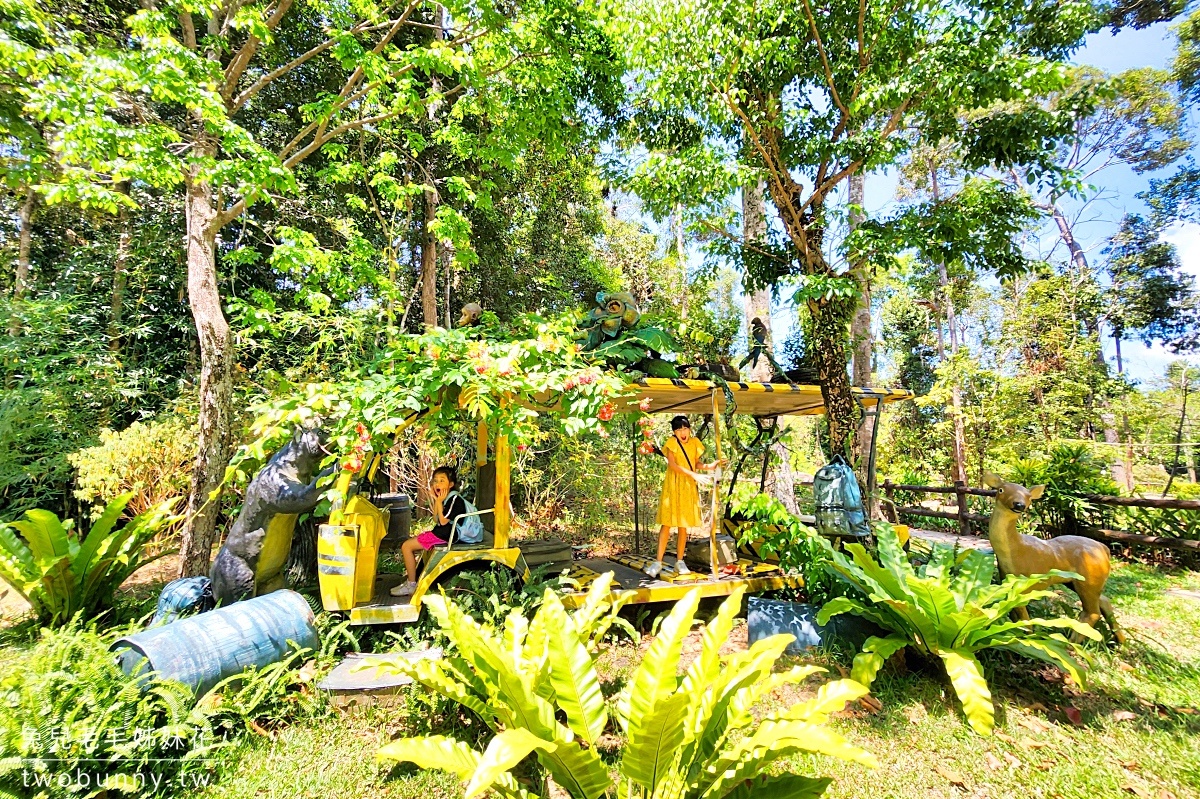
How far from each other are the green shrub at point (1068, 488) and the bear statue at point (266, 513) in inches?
418

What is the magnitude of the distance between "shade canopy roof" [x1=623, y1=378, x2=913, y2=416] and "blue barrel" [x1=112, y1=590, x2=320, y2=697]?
3.21 m

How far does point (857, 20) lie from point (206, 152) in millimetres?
7375

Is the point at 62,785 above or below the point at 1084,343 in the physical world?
below

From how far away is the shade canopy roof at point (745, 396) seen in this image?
480 cm

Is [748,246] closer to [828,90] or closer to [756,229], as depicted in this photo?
[828,90]

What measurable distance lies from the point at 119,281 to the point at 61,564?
7088mm

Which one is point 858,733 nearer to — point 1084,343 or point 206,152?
point 206,152

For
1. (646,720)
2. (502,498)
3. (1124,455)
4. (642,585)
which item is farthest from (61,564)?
(1124,455)

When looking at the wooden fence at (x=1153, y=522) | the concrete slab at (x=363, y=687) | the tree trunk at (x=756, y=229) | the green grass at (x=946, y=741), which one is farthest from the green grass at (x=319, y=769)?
the tree trunk at (x=756, y=229)

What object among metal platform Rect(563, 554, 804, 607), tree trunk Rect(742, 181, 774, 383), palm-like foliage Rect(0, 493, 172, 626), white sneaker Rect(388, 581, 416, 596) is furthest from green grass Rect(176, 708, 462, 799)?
tree trunk Rect(742, 181, 774, 383)

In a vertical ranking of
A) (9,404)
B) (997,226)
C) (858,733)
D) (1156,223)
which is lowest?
(858,733)

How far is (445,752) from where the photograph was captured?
2006mm

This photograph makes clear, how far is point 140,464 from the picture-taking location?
24.3 ft

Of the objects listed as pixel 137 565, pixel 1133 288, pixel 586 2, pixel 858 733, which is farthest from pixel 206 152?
pixel 1133 288
